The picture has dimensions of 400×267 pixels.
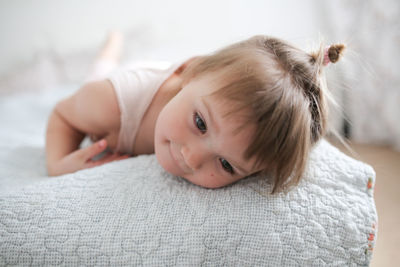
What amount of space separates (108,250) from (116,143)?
50cm

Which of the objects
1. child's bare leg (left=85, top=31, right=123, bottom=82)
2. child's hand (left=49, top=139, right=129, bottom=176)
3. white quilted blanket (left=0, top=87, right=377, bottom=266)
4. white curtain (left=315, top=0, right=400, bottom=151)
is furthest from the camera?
child's bare leg (left=85, top=31, right=123, bottom=82)

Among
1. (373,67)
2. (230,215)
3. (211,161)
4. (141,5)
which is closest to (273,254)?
(230,215)

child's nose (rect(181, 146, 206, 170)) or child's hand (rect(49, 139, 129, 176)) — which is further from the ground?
child's nose (rect(181, 146, 206, 170))

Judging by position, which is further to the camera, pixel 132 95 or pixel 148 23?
pixel 148 23

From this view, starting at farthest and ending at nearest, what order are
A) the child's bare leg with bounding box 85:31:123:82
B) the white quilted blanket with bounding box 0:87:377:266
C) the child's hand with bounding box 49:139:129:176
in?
the child's bare leg with bounding box 85:31:123:82 → the child's hand with bounding box 49:139:129:176 → the white quilted blanket with bounding box 0:87:377:266

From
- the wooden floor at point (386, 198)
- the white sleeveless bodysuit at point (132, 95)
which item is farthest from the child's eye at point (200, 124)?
the wooden floor at point (386, 198)

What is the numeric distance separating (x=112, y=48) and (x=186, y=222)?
109cm

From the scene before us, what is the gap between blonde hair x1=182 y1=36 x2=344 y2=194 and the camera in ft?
2.11

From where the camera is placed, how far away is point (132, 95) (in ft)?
3.22

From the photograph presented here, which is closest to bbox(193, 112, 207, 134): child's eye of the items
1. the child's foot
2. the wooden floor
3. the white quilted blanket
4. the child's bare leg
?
the white quilted blanket

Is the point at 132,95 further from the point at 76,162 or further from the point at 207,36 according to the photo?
the point at 207,36

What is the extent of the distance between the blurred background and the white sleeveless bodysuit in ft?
1.54

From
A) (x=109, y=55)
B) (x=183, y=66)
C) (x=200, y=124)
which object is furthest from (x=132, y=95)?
(x=109, y=55)

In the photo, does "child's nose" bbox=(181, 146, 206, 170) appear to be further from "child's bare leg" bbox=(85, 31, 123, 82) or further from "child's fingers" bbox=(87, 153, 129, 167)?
"child's bare leg" bbox=(85, 31, 123, 82)
